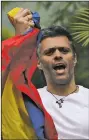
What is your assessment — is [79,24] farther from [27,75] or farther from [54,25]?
[27,75]

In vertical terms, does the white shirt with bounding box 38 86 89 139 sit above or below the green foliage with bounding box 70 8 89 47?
below

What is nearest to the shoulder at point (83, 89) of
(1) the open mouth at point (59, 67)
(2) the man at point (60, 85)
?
(2) the man at point (60, 85)

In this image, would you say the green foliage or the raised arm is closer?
the raised arm

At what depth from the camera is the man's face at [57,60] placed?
1.19 metres

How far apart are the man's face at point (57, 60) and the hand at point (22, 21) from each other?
90 mm

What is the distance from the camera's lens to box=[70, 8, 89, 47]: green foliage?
1.24 m

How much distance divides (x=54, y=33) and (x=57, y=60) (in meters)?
0.11

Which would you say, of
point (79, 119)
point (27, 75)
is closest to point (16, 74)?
A: point (27, 75)

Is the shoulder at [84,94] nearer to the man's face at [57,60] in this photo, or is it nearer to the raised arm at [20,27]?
the man's face at [57,60]

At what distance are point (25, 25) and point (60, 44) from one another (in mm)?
159

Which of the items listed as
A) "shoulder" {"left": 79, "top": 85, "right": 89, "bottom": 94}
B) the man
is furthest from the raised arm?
"shoulder" {"left": 79, "top": 85, "right": 89, "bottom": 94}

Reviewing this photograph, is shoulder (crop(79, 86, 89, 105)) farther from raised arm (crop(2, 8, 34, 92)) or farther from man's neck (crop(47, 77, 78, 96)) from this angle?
raised arm (crop(2, 8, 34, 92))

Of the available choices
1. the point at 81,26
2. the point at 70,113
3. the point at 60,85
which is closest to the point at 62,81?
the point at 60,85

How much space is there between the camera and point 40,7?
125 centimetres
